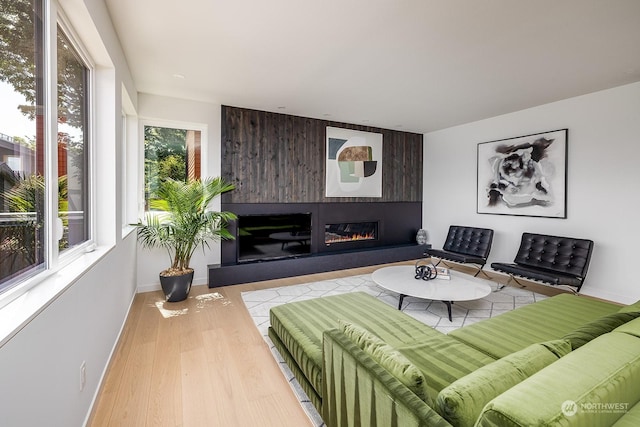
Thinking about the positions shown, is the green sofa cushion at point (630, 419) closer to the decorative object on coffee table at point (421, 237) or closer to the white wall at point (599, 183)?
the white wall at point (599, 183)

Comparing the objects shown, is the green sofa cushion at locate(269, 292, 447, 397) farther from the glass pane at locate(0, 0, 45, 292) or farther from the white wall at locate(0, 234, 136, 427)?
the glass pane at locate(0, 0, 45, 292)

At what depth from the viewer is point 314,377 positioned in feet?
5.45

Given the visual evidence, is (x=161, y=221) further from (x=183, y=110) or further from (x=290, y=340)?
(x=290, y=340)

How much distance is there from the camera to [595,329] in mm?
1416

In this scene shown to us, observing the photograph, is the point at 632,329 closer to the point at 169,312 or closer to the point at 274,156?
the point at 169,312

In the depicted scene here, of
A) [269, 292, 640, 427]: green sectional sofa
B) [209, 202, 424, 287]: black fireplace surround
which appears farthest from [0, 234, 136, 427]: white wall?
[209, 202, 424, 287]: black fireplace surround

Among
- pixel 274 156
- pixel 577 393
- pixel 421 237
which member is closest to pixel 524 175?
pixel 421 237

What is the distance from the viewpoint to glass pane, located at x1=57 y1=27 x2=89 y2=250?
5.66ft

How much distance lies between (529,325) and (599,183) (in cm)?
311

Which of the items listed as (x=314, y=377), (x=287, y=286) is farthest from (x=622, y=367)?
(x=287, y=286)

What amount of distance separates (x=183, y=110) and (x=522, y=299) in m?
5.30

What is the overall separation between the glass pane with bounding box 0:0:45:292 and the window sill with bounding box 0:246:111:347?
8 cm

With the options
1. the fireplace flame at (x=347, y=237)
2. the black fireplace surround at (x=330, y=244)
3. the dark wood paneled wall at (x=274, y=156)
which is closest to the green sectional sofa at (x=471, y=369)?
the black fireplace surround at (x=330, y=244)

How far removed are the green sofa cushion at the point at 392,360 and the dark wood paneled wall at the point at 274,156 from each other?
3.48 m
